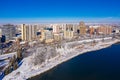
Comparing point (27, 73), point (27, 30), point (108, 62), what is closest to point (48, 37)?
point (27, 30)

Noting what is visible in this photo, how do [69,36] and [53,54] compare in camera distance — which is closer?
[53,54]

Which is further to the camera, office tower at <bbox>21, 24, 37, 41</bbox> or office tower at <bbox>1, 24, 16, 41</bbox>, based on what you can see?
office tower at <bbox>1, 24, 16, 41</bbox>

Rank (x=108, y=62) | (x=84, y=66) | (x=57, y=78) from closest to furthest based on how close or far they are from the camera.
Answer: (x=57, y=78) → (x=84, y=66) → (x=108, y=62)

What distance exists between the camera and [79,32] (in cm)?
1920

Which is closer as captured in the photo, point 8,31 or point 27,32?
point 27,32

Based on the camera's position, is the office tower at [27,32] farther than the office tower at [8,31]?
No

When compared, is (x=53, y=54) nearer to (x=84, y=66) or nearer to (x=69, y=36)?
(x=84, y=66)

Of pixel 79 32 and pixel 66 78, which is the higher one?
pixel 79 32

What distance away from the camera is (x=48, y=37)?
15.0 m

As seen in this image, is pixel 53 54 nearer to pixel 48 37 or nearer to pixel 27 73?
pixel 27 73

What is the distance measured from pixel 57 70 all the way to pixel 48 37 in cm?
765

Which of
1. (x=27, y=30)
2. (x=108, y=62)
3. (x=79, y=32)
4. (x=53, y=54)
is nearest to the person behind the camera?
(x=108, y=62)

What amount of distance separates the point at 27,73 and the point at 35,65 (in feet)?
3.42

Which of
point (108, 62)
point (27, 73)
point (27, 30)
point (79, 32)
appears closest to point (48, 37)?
point (27, 30)
